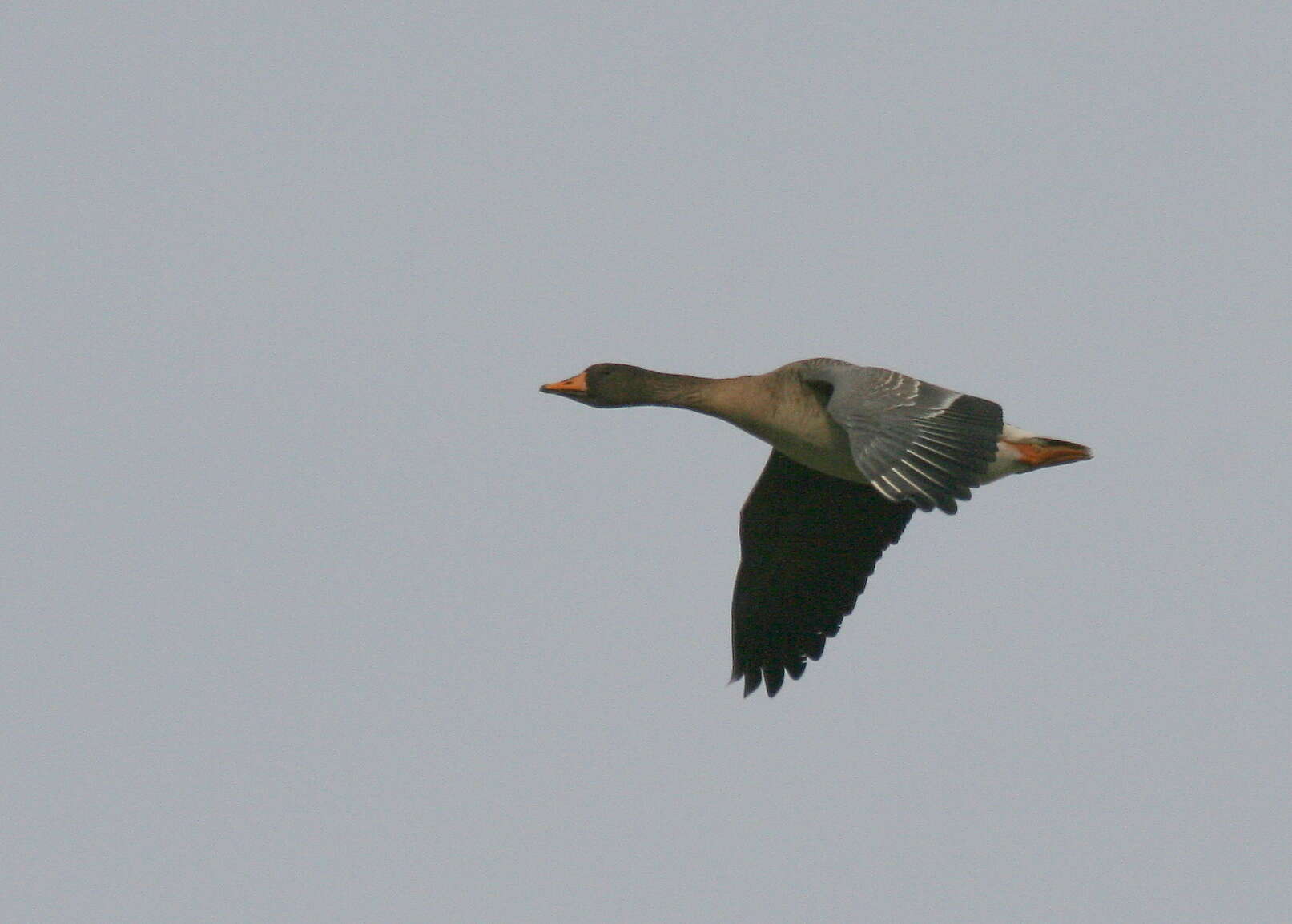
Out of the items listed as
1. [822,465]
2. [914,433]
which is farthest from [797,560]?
[914,433]

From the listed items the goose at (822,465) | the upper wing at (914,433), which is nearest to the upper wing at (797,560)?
the goose at (822,465)

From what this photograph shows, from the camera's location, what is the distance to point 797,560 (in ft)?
53.3

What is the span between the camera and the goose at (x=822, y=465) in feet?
42.3

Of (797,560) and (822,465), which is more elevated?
(822,465)

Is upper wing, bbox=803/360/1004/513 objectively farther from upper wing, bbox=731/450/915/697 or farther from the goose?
upper wing, bbox=731/450/915/697

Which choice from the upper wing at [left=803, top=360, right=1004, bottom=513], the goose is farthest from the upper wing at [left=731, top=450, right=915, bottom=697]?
the upper wing at [left=803, top=360, right=1004, bottom=513]

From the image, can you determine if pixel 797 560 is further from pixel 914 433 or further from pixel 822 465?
pixel 914 433

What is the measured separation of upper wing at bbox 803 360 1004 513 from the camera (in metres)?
12.5

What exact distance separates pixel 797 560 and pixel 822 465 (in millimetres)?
→ 1714

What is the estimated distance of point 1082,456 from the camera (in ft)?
51.1

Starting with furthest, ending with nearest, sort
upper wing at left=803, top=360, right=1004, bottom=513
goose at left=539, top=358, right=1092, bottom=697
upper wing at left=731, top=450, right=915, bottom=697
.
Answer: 1. upper wing at left=731, top=450, right=915, bottom=697
2. goose at left=539, top=358, right=1092, bottom=697
3. upper wing at left=803, top=360, right=1004, bottom=513

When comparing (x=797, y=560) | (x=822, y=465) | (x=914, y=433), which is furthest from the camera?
(x=797, y=560)

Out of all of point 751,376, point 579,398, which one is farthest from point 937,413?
point 579,398

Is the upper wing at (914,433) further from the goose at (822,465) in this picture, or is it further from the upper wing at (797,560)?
the upper wing at (797,560)
